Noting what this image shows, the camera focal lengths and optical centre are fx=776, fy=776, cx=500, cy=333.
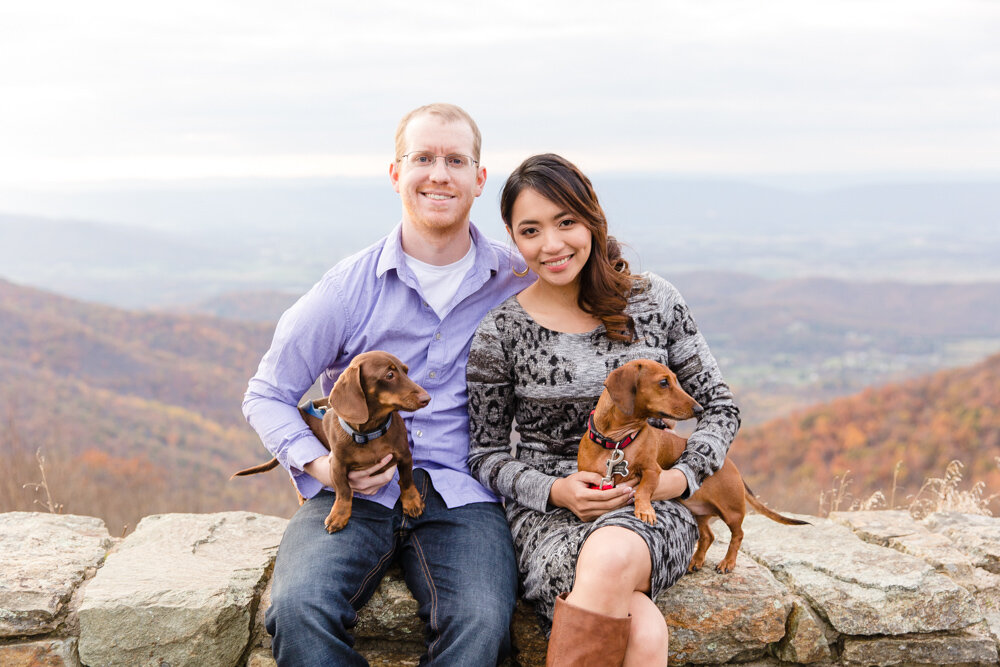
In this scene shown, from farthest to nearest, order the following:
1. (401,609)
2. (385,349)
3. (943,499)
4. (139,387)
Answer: (139,387)
(943,499)
(385,349)
(401,609)

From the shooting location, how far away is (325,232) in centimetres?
16875

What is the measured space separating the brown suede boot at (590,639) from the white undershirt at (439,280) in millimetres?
1351

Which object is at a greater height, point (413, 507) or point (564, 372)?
point (564, 372)

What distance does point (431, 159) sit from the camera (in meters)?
3.24

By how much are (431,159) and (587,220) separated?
713mm

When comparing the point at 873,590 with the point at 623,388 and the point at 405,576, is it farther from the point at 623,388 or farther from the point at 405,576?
the point at 405,576

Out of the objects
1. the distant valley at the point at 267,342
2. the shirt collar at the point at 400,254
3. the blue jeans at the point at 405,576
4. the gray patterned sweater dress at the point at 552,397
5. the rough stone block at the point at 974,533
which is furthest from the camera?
the distant valley at the point at 267,342

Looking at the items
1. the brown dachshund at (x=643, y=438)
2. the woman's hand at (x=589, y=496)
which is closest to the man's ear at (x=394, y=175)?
the brown dachshund at (x=643, y=438)

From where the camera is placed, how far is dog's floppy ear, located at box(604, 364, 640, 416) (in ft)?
8.84

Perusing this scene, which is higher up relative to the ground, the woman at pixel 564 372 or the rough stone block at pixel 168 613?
the woman at pixel 564 372

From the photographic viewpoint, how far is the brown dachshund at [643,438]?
270cm

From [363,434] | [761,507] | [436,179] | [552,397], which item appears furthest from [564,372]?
[761,507]

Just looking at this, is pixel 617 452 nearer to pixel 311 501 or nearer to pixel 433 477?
pixel 433 477

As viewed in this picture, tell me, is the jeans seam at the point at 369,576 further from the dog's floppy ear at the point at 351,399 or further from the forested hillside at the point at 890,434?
the forested hillside at the point at 890,434
